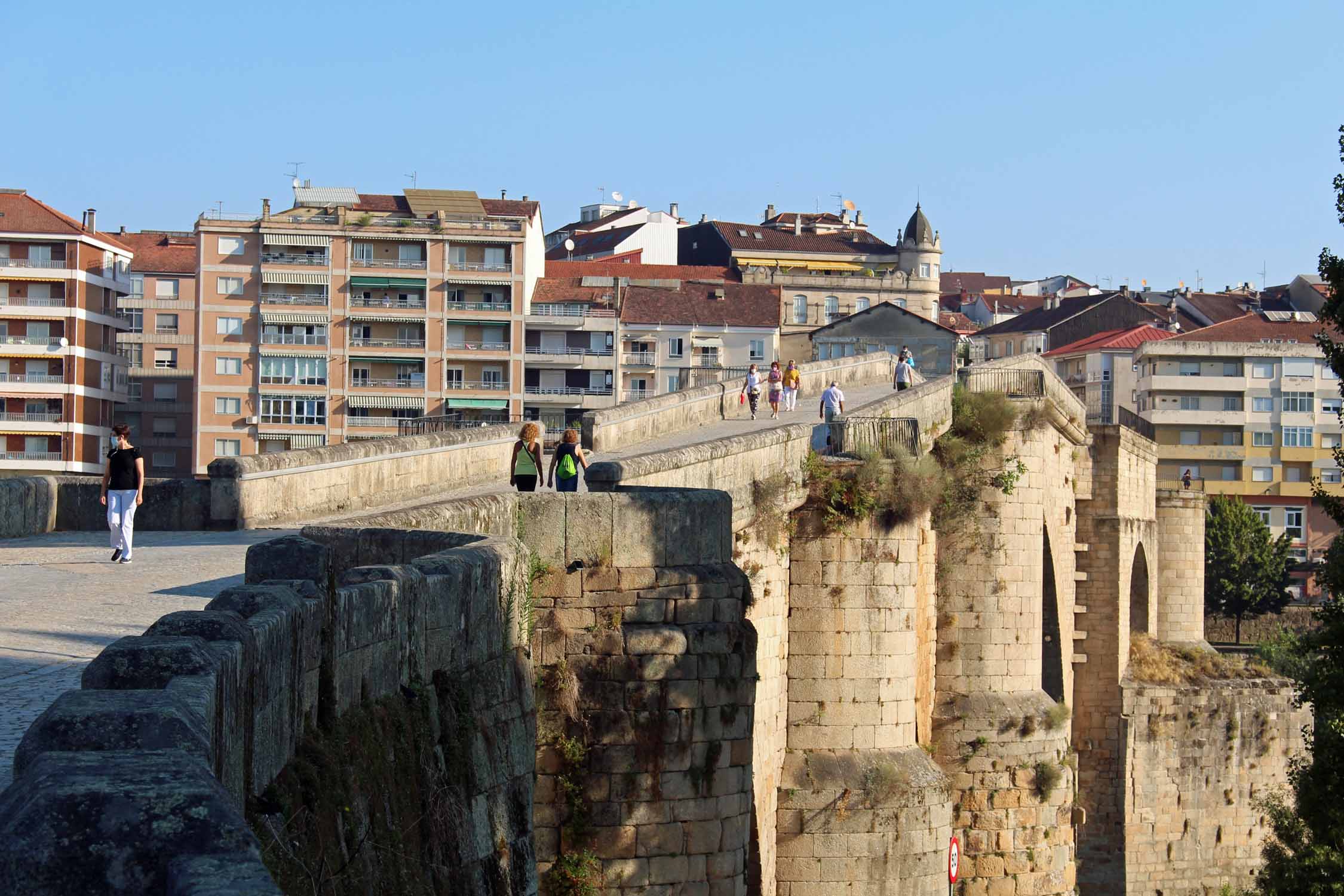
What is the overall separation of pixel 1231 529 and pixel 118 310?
48.7 metres

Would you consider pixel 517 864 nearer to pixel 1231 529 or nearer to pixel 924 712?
pixel 924 712

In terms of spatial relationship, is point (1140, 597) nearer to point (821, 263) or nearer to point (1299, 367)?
point (1299, 367)

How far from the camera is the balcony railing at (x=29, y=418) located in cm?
7631

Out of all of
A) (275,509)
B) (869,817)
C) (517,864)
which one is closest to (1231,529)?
(869,817)

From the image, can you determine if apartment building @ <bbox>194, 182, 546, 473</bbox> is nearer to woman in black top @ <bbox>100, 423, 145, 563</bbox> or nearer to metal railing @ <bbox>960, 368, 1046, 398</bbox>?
metal railing @ <bbox>960, 368, 1046, 398</bbox>

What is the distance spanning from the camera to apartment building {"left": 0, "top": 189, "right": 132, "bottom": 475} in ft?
250

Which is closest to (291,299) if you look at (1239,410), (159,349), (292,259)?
(292,259)

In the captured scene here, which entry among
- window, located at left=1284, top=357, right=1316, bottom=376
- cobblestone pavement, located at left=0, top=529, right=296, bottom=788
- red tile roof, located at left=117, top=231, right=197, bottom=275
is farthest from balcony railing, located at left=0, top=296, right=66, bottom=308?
cobblestone pavement, located at left=0, top=529, right=296, bottom=788

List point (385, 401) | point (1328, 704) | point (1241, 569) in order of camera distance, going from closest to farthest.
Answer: point (1328, 704), point (1241, 569), point (385, 401)

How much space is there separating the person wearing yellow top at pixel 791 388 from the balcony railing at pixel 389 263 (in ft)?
144

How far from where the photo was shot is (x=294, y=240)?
246 ft

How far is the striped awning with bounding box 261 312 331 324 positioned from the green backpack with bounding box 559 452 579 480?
198 ft

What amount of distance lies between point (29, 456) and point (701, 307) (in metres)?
29.2

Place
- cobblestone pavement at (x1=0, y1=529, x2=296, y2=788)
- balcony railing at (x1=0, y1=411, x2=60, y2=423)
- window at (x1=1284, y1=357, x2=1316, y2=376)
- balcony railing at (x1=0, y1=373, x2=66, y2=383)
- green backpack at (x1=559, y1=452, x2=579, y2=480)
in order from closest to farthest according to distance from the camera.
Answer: cobblestone pavement at (x1=0, y1=529, x2=296, y2=788)
green backpack at (x1=559, y1=452, x2=579, y2=480)
balcony railing at (x1=0, y1=411, x2=60, y2=423)
balcony railing at (x1=0, y1=373, x2=66, y2=383)
window at (x1=1284, y1=357, x2=1316, y2=376)
